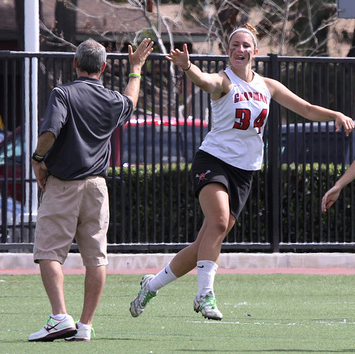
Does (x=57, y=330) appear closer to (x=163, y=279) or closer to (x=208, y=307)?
(x=208, y=307)

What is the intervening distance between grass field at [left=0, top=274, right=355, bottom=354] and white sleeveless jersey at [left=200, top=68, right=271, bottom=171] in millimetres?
1127

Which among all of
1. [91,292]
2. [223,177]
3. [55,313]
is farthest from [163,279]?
[55,313]

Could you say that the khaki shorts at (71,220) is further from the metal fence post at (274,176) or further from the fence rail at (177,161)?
the metal fence post at (274,176)

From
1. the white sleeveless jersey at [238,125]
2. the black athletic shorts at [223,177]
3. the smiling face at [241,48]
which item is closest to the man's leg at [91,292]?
the black athletic shorts at [223,177]

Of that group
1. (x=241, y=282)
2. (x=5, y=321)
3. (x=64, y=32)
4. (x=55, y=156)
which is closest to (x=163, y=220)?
(x=241, y=282)

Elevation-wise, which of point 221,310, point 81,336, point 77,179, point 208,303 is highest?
point 77,179

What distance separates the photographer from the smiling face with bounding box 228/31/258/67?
7082 mm

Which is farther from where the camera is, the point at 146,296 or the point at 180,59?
the point at 146,296

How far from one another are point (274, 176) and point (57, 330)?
6.73m

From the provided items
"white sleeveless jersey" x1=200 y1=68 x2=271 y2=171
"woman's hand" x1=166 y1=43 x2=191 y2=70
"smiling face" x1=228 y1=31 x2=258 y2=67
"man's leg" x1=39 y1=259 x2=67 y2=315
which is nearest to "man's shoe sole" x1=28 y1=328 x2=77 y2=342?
"man's leg" x1=39 y1=259 x2=67 y2=315

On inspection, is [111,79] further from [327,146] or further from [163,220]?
[327,146]

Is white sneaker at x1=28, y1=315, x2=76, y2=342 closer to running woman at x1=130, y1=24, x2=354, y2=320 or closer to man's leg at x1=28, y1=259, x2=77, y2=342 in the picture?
man's leg at x1=28, y1=259, x2=77, y2=342

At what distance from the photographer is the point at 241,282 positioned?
10.6 metres

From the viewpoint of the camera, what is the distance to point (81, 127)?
20.1 feet
